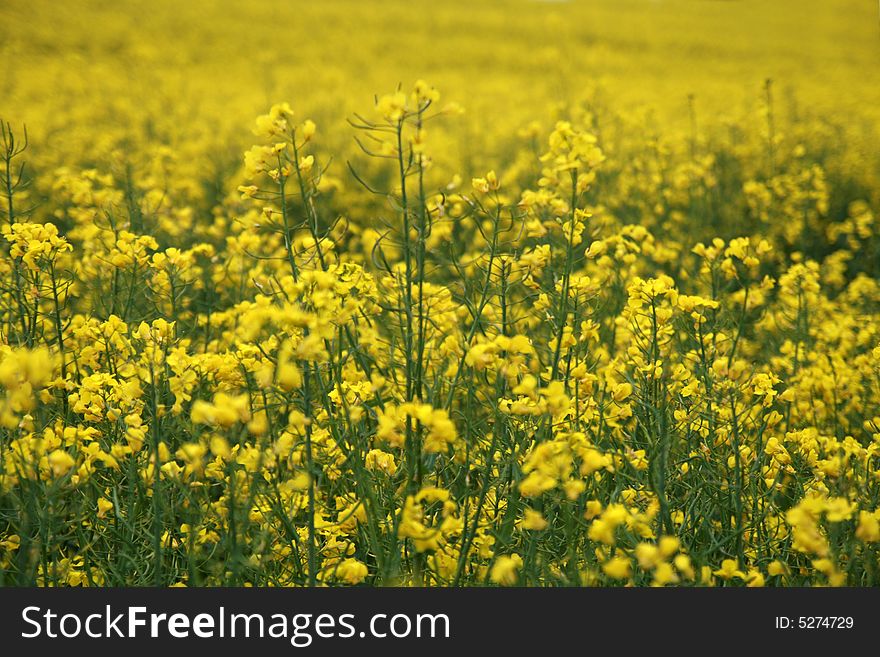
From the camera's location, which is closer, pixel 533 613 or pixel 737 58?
pixel 533 613

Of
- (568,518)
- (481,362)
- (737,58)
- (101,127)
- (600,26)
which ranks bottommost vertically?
(568,518)

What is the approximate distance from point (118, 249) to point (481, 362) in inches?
55.1

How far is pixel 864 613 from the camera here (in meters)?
1.48

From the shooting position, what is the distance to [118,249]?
2416 millimetres

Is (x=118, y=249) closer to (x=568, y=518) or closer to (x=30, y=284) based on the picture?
(x=30, y=284)

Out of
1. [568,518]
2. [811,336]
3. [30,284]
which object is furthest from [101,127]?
[568,518]

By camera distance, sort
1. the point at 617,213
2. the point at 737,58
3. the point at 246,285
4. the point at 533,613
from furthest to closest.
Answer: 1. the point at 737,58
2. the point at 617,213
3. the point at 246,285
4. the point at 533,613

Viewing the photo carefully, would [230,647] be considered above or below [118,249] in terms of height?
below

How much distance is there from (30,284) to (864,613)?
2.36m

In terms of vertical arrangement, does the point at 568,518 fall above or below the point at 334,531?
above

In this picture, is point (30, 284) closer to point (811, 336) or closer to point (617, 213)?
point (811, 336)

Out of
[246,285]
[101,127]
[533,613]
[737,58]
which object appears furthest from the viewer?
[737,58]

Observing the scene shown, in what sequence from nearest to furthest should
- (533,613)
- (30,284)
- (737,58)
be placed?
(533,613) → (30,284) → (737,58)

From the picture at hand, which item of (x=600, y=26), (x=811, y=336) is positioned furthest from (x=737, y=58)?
(x=811, y=336)
